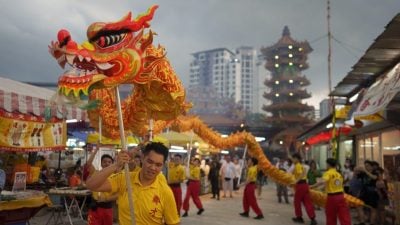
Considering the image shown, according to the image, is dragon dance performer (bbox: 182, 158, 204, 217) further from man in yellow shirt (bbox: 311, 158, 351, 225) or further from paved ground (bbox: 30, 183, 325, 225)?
man in yellow shirt (bbox: 311, 158, 351, 225)

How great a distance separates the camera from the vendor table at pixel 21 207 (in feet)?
20.0

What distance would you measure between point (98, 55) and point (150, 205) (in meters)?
1.39

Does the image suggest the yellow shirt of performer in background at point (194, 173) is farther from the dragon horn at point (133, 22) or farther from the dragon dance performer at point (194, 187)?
the dragon horn at point (133, 22)

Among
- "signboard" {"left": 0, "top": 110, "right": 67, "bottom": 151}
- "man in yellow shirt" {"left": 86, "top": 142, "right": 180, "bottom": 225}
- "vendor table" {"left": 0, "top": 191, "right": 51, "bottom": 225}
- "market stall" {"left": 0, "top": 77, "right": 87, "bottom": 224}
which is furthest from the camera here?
"signboard" {"left": 0, "top": 110, "right": 67, "bottom": 151}

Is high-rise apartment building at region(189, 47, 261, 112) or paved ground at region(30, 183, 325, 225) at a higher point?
high-rise apartment building at region(189, 47, 261, 112)

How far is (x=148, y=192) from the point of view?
3.15 metres

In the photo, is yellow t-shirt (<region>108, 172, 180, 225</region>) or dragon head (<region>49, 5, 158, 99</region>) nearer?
yellow t-shirt (<region>108, 172, 180, 225</region>)

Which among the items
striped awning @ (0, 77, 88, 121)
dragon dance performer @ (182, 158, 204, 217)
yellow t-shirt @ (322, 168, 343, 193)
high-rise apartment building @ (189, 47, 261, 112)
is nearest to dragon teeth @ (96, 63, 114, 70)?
striped awning @ (0, 77, 88, 121)

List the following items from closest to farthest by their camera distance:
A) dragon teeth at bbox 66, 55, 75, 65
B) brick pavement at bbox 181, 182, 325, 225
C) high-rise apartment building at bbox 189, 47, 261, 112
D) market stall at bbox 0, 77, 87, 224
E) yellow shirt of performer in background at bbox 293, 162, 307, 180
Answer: dragon teeth at bbox 66, 55, 75, 65, market stall at bbox 0, 77, 87, 224, brick pavement at bbox 181, 182, 325, 225, yellow shirt of performer in background at bbox 293, 162, 307, 180, high-rise apartment building at bbox 189, 47, 261, 112

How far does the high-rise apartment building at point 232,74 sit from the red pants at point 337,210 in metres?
96.6

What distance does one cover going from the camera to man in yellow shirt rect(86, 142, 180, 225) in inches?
123

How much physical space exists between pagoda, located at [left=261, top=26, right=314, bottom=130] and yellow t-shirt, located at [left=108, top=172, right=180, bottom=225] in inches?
1709

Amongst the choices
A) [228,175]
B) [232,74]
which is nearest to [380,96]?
[228,175]

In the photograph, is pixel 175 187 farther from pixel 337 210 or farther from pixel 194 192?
pixel 337 210
